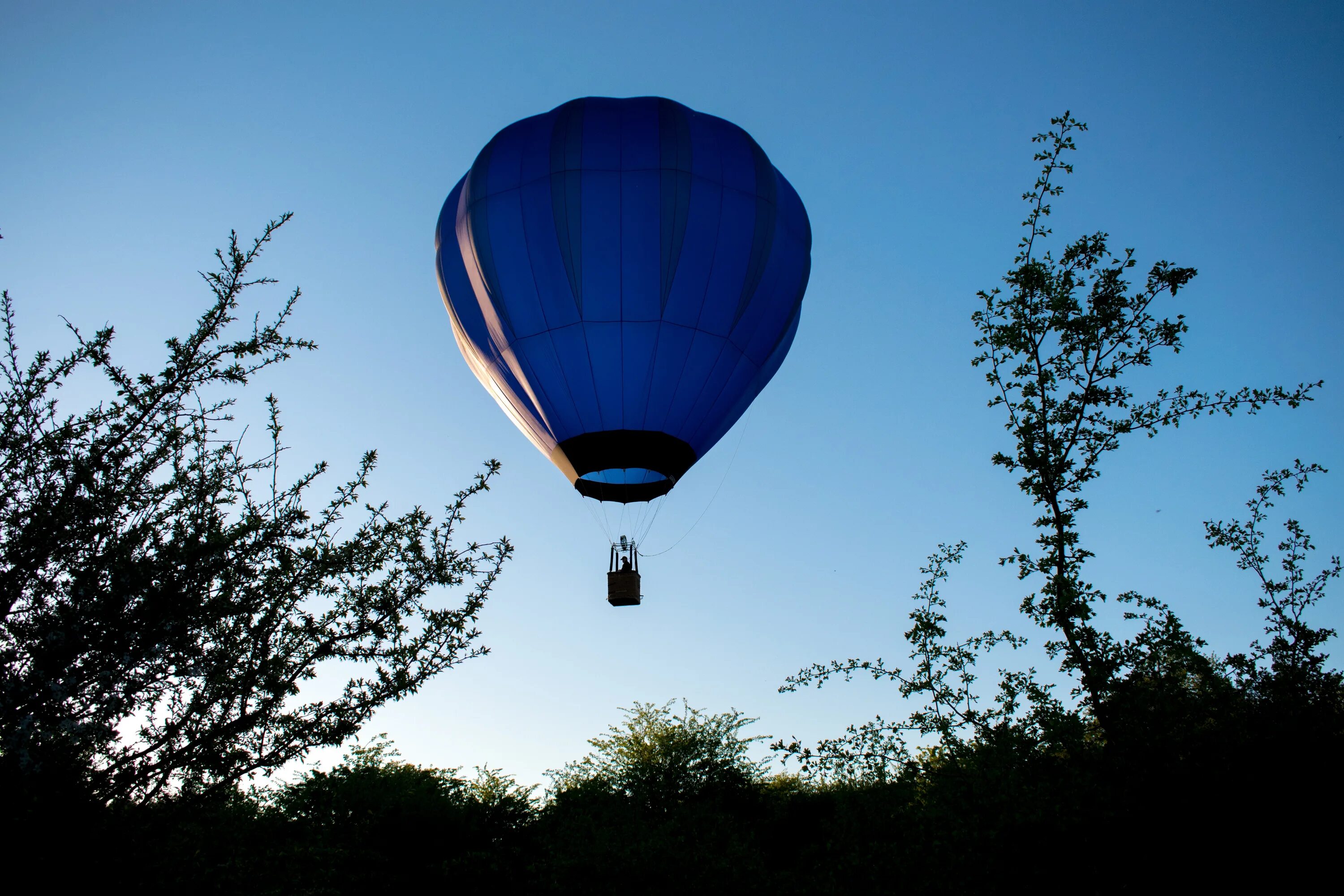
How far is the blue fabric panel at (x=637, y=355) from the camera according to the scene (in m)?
15.5

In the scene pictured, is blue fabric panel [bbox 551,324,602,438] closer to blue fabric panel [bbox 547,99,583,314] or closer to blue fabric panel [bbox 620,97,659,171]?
blue fabric panel [bbox 547,99,583,314]

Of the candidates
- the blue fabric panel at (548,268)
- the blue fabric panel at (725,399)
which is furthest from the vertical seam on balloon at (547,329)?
the blue fabric panel at (725,399)

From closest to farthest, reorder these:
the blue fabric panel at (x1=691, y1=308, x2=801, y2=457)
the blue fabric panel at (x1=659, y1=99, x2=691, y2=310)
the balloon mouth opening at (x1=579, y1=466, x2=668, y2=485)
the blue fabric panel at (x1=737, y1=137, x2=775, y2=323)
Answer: the blue fabric panel at (x1=659, y1=99, x2=691, y2=310) < the blue fabric panel at (x1=737, y1=137, x2=775, y2=323) < the balloon mouth opening at (x1=579, y1=466, x2=668, y2=485) < the blue fabric panel at (x1=691, y1=308, x2=801, y2=457)

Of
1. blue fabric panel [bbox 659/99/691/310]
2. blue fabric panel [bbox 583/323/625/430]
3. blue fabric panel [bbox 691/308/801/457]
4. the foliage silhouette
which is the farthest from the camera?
blue fabric panel [bbox 691/308/801/457]

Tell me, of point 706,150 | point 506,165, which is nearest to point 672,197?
point 706,150

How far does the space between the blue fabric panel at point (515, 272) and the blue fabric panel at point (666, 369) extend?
2295 millimetres

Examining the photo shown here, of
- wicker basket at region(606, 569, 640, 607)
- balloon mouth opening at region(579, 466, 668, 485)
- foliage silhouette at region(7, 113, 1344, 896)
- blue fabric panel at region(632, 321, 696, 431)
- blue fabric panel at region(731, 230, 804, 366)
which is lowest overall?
foliage silhouette at region(7, 113, 1344, 896)

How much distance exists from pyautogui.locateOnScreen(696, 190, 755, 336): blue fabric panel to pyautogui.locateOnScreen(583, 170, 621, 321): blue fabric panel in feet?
5.70

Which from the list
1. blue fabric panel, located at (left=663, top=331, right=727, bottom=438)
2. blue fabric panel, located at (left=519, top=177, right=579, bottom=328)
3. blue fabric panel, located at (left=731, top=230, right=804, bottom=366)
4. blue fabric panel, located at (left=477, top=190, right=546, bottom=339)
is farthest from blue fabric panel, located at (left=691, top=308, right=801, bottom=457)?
blue fabric panel, located at (left=477, top=190, right=546, bottom=339)

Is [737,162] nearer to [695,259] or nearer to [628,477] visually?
[695,259]

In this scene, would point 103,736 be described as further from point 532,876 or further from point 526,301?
point 532,876

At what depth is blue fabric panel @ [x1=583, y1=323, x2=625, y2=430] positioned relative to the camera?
15445 mm

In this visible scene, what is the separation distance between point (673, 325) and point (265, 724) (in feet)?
41.9

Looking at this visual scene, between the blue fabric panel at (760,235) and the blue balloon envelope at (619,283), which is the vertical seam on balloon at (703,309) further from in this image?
the blue fabric panel at (760,235)
